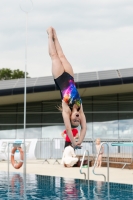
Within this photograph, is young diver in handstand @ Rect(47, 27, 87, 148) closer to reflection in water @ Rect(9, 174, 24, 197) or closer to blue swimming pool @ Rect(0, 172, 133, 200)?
blue swimming pool @ Rect(0, 172, 133, 200)

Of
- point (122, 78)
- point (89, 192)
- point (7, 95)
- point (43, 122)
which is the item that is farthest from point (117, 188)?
point (43, 122)

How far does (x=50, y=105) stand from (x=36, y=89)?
12.5ft

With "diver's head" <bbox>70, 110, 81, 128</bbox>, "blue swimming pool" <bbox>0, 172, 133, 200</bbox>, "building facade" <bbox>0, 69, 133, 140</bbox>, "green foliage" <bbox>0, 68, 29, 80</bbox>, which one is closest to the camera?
"diver's head" <bbox>70, 110, 81, 128</bbox>

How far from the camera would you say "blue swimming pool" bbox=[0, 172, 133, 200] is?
1120 centimetres

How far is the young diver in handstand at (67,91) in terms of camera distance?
27.4 ft

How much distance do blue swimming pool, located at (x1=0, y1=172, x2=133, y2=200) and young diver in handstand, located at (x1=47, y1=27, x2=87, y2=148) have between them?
9.81 ft

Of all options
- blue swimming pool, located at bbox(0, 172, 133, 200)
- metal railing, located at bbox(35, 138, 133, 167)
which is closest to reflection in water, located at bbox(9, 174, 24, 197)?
blue swimming pool, located at bbox(0, 172, 133, 200)

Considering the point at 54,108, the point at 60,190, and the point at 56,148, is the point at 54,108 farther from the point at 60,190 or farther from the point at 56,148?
the point at 60,190

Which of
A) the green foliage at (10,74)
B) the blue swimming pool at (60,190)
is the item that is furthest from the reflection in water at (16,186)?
the green foliage at (10,74)

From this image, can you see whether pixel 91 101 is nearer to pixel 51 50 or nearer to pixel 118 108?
pixel 118 108

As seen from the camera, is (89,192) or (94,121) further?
(94,121)

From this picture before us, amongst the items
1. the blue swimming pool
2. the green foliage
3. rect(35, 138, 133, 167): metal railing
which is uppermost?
the green foliage

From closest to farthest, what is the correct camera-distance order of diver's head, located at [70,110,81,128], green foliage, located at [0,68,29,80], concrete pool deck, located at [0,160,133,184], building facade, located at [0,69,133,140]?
diver's head, located at [70,110,81,128] < concrete pool deck, located at [0,160,133,184] < building facade, located at [0,69,133,140] < green foliage, located at [0,68,29,80]

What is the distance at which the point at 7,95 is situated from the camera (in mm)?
28672
